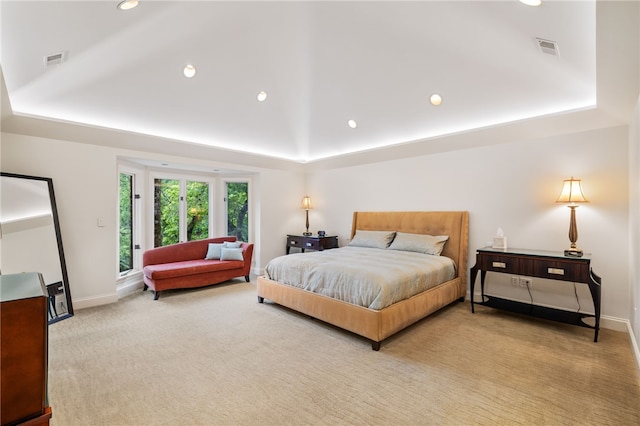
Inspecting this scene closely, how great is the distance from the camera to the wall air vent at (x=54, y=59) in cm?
263

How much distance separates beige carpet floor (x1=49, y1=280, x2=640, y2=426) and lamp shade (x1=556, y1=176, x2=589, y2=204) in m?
1.38

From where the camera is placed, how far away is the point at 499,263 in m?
3.42

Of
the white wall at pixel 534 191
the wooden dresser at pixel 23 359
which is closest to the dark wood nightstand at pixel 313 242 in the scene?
the white wall at pixel 534 191

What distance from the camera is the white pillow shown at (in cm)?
513

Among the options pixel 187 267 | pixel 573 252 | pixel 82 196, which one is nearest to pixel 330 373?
pixel 573 252

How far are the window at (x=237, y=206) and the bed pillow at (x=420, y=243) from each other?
11.1 feet

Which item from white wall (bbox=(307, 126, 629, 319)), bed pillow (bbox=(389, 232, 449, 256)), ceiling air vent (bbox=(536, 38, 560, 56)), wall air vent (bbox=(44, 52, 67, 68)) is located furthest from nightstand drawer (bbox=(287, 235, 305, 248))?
ceiling air vent (bbox=(536, 38, 560, 56))

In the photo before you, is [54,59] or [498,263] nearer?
[54,59]

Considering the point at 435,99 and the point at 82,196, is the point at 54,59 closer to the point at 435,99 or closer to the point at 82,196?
the point at 82,196

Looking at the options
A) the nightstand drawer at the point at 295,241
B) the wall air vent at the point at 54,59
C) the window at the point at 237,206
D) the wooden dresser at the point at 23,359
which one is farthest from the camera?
the window at the point at 237,206

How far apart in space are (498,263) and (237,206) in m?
4.99

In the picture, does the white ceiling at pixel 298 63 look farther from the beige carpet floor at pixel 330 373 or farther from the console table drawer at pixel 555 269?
the beige carpet floor at pixel 330 373

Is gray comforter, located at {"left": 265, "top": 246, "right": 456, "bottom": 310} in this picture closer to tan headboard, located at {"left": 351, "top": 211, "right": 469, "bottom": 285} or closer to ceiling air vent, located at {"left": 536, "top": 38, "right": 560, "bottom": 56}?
tan headboard, located at {"left": 351, "top": 211, "right": 469, "bottom": 285}

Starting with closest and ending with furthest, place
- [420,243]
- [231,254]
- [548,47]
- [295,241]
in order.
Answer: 1. [548,47]
2. [420,243]
3. [231,254]
4. [295,241]
